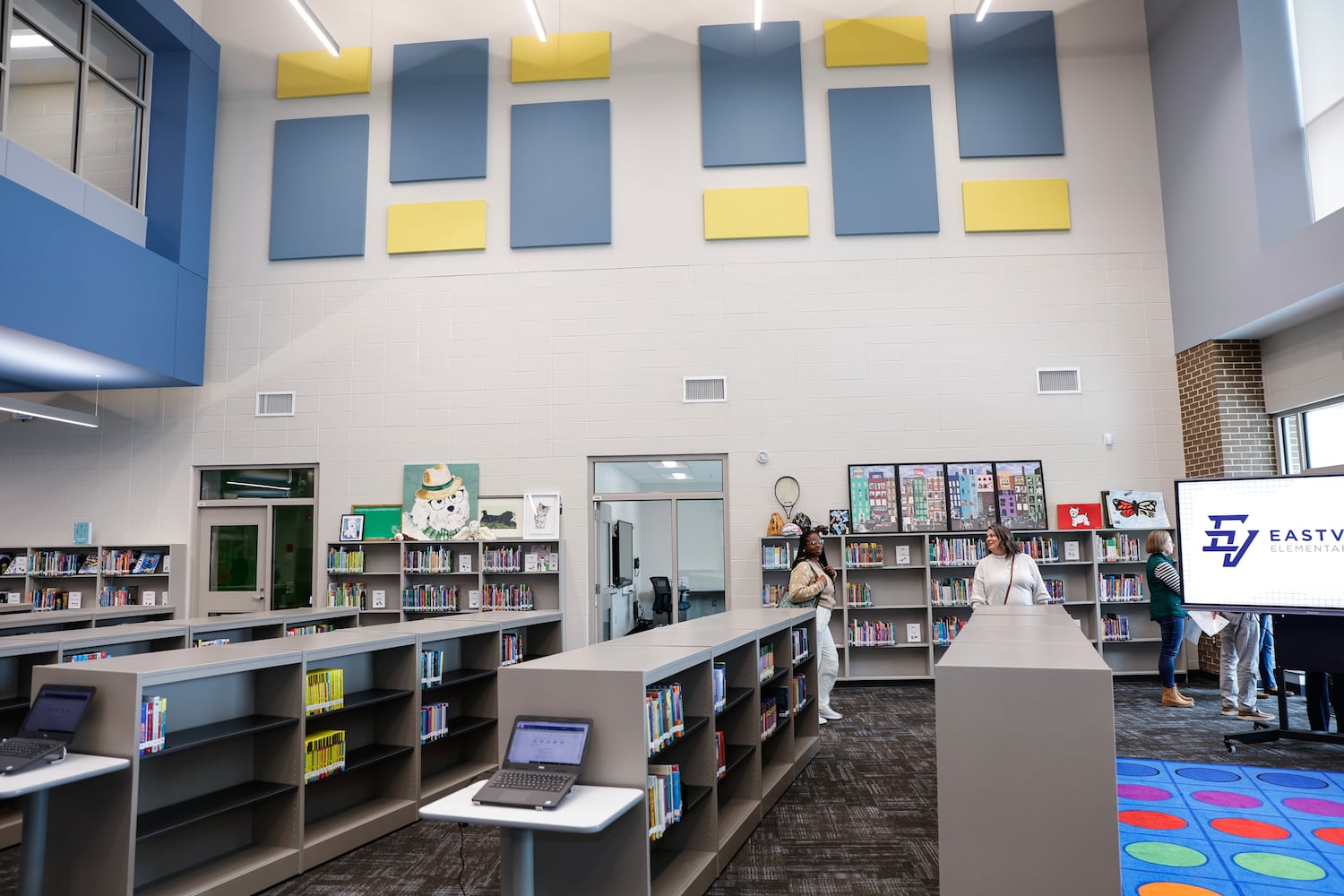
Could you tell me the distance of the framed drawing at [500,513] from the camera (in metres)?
8.47

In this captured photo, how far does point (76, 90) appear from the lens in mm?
7629

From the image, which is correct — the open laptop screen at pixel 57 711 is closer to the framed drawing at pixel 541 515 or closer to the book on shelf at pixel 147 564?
the framed drawing at pixel 541 515

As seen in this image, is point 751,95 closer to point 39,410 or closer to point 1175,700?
point 1175,700

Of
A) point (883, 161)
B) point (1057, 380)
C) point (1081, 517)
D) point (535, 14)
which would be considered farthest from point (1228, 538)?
point (535, 14)

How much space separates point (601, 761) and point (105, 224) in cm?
787

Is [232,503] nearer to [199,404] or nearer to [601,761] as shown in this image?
[199,404]

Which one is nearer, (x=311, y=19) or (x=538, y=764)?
(x=538, y=764)

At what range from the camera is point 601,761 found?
2.78m

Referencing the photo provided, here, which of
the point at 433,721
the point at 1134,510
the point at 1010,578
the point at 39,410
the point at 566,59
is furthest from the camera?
the point at 566,59

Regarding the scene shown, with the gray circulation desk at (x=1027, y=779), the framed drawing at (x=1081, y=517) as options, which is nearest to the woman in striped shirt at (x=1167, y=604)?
the framed drawing at (x=1081, y=517)

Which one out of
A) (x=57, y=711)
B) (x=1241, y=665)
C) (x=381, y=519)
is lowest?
(x=1241, y=665)

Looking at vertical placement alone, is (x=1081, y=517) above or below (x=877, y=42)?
below

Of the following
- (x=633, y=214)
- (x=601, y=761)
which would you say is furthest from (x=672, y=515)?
(x=601, y=761)

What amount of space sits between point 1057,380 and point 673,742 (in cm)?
662
